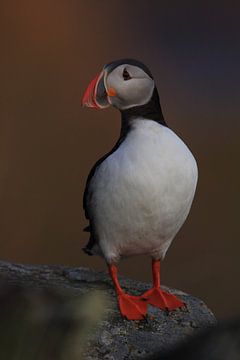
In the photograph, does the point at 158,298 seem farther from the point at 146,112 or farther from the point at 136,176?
the point at 146,112

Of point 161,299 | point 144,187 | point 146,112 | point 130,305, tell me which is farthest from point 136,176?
point 161,299

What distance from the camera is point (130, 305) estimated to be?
2295mm

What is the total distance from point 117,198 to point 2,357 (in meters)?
1.81

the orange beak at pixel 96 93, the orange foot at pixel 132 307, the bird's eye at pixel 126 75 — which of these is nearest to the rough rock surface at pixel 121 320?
the orange foot at pixel 132 307

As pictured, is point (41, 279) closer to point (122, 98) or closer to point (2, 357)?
point (122, 98)

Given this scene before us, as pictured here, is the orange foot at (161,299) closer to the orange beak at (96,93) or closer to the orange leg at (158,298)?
the orange leg at (158,298)

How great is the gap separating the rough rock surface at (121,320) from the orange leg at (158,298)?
2 cm

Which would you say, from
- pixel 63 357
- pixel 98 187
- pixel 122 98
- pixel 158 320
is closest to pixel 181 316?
Result: pixel 158 320

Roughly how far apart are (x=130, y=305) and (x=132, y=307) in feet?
0.05

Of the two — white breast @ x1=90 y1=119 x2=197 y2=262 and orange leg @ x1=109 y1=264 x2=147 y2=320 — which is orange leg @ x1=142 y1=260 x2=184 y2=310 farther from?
white breast @ x1=90 y1=119 x2=197 y2=262

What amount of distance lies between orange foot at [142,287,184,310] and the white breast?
27 centimetres

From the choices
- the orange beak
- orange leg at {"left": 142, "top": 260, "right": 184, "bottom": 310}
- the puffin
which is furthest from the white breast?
orange leg at {"left": 142, "top": 260, "right": 184, "bottom": 310}

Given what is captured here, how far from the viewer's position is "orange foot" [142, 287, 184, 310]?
2.45m

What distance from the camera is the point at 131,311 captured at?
227cm
